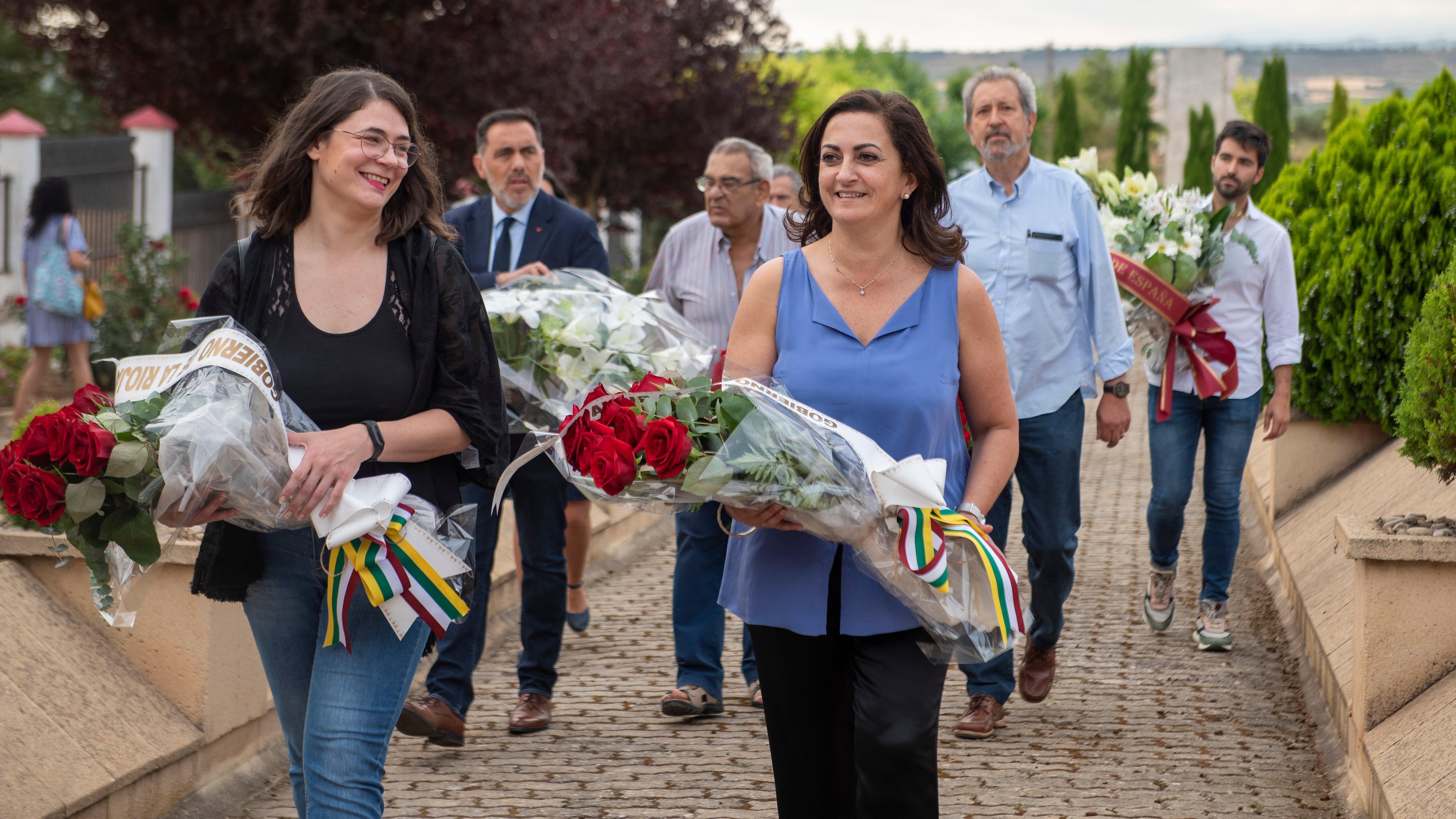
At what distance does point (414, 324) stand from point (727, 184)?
9.38ft

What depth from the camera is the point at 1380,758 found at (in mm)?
4266

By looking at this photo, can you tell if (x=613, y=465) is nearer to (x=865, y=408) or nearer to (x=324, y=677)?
(x=865, y=408)

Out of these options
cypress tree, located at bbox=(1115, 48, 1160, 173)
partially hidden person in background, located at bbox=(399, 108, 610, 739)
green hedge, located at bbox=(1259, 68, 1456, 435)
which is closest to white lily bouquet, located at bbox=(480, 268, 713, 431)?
partially hidden person in background, located at bbox=(399, 108, 610, 739)

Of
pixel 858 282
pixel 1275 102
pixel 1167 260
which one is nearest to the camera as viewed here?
pixel 858 282

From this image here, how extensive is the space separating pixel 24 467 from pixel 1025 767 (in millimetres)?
3516

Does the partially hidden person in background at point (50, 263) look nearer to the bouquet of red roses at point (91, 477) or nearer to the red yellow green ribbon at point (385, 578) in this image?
the bouquet of red roses at point (91, 477)

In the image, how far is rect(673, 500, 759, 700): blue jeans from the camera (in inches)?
226

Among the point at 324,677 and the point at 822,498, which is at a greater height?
the point at 822,498

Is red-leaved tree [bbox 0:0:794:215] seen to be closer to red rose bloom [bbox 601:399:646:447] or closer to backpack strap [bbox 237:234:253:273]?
backpack strap [bbox 237:234:253:273]

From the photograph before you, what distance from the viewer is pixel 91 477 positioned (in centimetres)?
289

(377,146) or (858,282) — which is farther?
(858,282)

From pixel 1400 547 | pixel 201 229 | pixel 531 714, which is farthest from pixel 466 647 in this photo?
pixel 201 229

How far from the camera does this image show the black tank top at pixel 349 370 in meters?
3.12

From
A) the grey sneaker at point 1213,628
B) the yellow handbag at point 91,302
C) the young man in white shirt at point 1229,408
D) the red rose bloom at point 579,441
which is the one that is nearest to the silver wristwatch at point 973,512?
the red rose bloom at point 579,441
